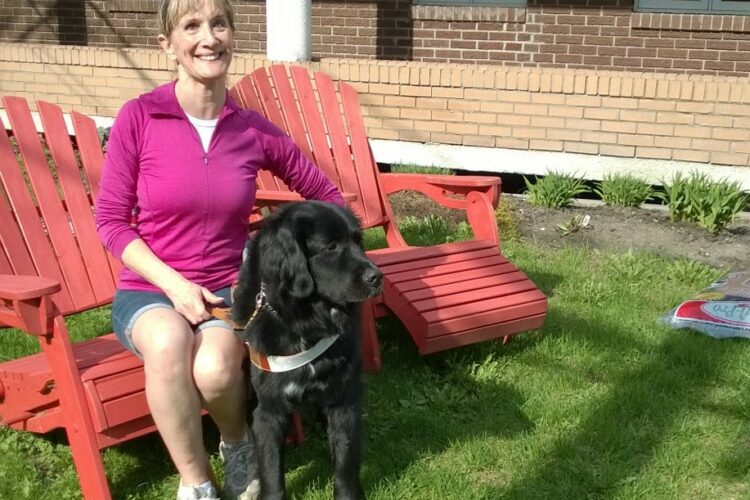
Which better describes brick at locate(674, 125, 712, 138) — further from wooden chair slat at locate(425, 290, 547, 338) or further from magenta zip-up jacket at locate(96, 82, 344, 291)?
magenta zip-up jacket at locate(96, 82, 344, 291)

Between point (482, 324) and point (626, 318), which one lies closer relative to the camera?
point (482, 324)

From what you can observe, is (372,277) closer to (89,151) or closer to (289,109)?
(89,151)

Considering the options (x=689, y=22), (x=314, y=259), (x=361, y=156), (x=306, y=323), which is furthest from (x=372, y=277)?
(x=689, y=22)

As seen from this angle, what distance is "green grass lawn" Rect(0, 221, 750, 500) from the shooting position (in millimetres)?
3076

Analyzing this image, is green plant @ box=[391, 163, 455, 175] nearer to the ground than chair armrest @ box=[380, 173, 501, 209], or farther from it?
nearer to the ground

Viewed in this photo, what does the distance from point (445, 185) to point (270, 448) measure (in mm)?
2097

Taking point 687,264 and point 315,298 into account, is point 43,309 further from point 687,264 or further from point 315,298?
point 687,264

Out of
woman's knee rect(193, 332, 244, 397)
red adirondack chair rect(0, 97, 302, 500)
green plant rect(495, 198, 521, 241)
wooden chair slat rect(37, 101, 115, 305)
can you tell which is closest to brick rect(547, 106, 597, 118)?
green plant rect(495, 198, 521, 241)

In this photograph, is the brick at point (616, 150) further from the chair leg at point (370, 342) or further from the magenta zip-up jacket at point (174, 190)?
the magenta zip-up jacket at point (174, 190)

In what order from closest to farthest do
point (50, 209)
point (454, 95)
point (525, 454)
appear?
point (525, 454) → point (50, 209) → point (454, 95)

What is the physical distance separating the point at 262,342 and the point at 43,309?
682mm

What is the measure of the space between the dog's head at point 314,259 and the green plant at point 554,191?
4.04m

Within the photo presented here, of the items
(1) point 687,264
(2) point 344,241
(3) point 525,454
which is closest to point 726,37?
(1) point 687,264

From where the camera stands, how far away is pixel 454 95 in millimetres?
7074
